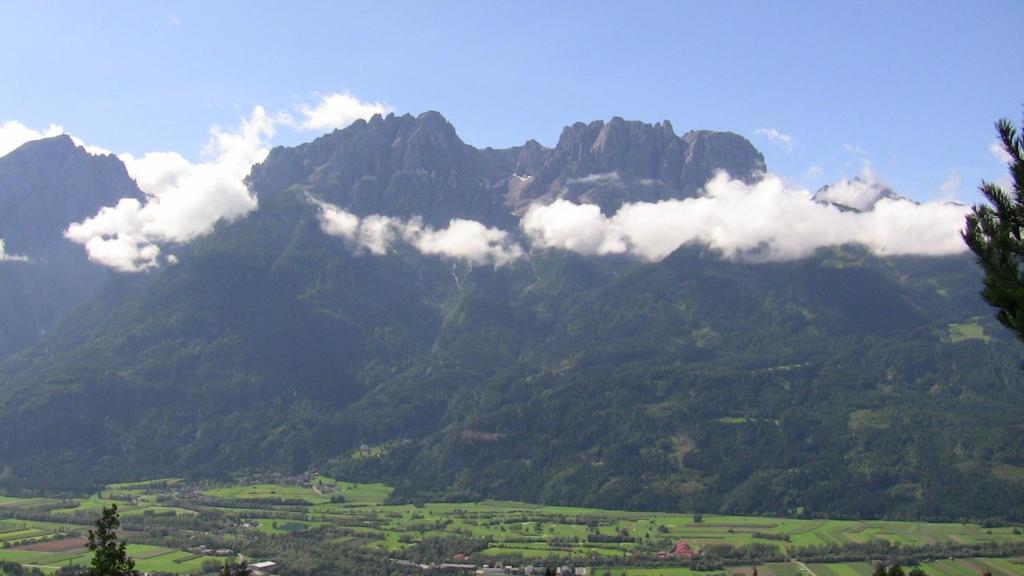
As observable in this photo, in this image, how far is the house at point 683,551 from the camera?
434 ft

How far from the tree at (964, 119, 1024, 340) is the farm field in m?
102

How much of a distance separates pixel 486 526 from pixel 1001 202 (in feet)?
469

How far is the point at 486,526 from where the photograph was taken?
6260 inches

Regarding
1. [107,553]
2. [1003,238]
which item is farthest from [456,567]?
[1003,238]

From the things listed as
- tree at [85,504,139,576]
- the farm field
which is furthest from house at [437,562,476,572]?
tree at [85,504,139,576]

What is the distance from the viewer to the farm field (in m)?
125

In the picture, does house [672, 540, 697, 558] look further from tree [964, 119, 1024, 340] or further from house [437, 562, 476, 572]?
tree [964, 119, 1024, 340]

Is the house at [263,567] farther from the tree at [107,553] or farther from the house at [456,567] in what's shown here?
the tree at [107,553]

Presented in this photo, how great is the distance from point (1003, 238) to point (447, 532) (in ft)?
447

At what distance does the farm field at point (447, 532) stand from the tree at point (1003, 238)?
101848 millimetres

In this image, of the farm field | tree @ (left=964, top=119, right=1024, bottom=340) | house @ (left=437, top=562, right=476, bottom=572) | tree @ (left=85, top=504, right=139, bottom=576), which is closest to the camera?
tree @ (left=964, top=119, right=1024, bottom=340)

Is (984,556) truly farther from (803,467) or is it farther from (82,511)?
(82,511)

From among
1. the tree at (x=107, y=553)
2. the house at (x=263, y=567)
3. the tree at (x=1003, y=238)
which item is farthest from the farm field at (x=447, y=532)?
the tree at (x=1003, y=238)

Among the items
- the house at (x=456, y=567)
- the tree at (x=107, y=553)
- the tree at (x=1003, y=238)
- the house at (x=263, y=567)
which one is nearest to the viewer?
the tree at (x=1003, y=238)
